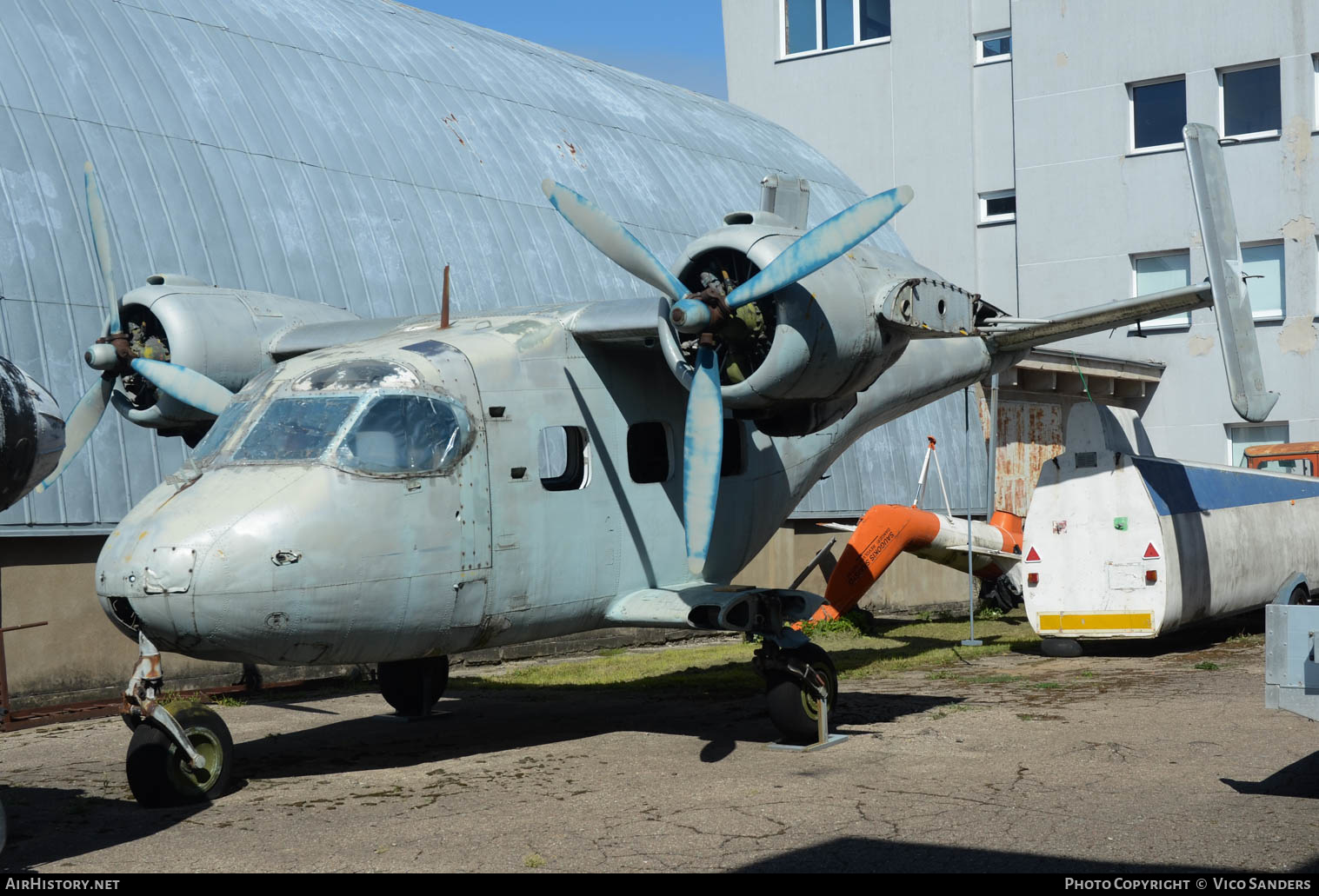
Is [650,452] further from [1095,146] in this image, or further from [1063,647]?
[1095,146]

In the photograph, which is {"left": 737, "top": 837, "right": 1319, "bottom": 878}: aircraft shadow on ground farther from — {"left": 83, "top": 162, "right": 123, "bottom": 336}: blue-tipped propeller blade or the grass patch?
{"left": 83, "top": 162, "right": 123, "bottom": 336}: blue-tipped propeller blade

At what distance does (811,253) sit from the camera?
1074cm

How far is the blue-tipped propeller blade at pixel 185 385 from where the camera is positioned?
12211 mm

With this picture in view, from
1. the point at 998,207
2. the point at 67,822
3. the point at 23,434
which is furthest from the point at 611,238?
the point at 998,207

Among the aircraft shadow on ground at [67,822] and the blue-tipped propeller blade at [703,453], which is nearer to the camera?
the aircraft shadow on ground at [67,822]

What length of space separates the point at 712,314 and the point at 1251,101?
21.1 metres

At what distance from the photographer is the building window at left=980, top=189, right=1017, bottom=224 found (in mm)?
31094

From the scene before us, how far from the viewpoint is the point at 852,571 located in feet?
65.7

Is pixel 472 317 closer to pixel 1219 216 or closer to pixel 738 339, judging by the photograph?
pixel 738 339

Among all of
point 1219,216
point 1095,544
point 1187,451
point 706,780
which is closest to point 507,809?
point 706,780

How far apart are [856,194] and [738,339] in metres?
19.9

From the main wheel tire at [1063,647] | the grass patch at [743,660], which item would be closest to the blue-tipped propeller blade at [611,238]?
the grass patch at [743,660]

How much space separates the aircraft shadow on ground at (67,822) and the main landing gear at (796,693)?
4821mm

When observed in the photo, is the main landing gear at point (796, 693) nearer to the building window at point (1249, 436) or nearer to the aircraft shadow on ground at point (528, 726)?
the aircraft shadow on ground at point (528, 726)
